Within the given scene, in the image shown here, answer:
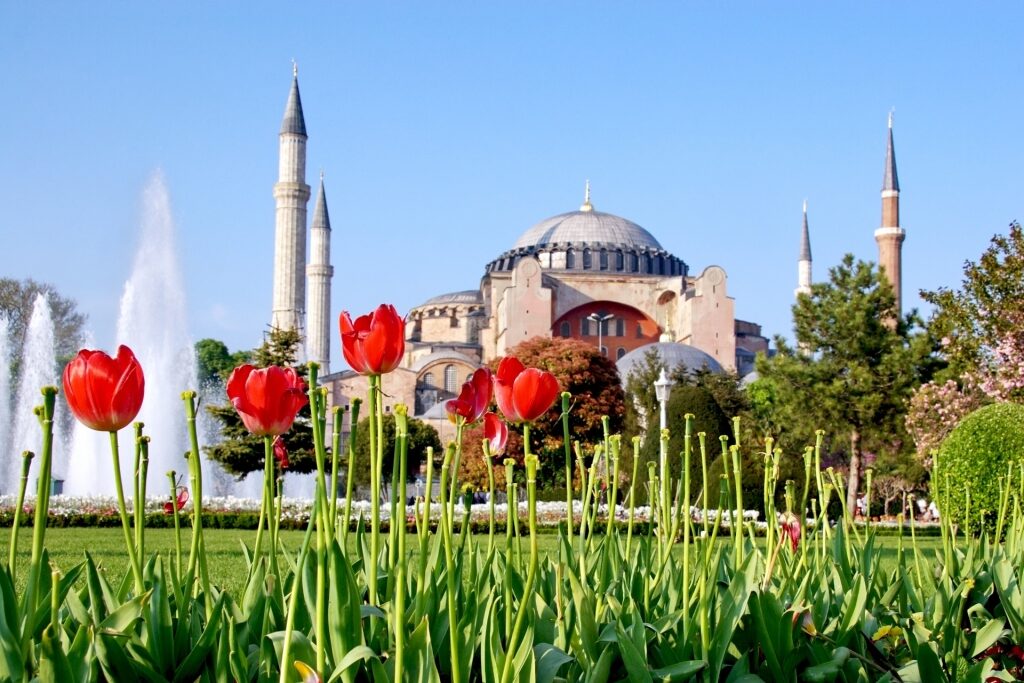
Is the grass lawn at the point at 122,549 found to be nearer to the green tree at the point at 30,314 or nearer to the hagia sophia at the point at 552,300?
the green tree at the point at 30,314

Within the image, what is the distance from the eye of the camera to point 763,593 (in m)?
2.03

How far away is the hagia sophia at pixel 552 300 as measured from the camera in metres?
35.6

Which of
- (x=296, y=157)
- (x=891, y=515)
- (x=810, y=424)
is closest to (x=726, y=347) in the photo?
(x=891, y=515)

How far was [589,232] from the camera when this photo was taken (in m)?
48.8

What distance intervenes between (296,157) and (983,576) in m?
34.4

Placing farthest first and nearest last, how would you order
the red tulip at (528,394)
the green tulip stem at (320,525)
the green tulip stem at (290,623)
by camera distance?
1. the red tulip at (528,394)
2. the green tulip stem at (320,525)
3. the green tulip stem at (290,623)

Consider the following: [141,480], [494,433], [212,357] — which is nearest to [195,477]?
[141,480]

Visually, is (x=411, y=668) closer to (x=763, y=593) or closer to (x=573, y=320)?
(x=763, y=593)

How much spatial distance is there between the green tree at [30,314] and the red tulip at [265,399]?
25.9m

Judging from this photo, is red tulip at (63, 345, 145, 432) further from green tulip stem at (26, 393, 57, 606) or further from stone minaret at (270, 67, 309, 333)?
stone minaret at (270, 67, 309, 333)

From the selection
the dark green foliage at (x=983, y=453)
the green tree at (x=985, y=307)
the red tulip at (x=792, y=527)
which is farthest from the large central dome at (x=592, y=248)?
the red tulip at (x=792, y=527)

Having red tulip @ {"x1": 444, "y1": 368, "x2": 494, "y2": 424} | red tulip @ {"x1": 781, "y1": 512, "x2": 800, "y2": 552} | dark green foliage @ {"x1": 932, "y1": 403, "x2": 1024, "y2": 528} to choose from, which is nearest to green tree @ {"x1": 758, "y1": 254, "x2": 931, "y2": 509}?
dark green foliage @ {"x1": 932, "y1": 403, "x2": 1024, "y2": 528}

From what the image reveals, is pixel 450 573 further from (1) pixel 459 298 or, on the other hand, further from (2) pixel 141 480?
(1) pixel 459 298

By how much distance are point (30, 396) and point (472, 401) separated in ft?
62.2
